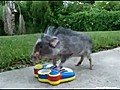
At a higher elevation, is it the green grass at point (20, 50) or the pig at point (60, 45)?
the pig at point (60, 45)

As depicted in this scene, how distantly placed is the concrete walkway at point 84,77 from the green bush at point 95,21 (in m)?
5.85

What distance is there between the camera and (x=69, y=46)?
13.9 ft

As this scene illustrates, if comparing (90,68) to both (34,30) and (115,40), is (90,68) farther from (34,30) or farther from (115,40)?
(34,30)

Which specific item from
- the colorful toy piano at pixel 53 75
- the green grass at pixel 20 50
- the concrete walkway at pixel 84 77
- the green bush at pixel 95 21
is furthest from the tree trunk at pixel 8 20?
the colorful toy piano at pixel 53 75

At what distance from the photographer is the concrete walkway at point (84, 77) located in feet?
13.3

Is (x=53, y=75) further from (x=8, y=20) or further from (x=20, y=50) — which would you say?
(x=8, y=20)

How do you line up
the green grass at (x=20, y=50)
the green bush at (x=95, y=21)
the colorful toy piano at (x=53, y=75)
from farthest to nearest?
the green bush at (x=95, y=21) < the green grass at (x=20, y=50) < the colorful toy piano at (x=53, y=75)

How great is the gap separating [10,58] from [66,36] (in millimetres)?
1472

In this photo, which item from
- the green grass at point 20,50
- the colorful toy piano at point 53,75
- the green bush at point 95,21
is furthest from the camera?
the green bush at point 95,21

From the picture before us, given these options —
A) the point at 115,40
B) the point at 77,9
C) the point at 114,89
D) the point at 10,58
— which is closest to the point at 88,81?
the point at 114,89

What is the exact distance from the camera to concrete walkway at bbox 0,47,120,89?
159 inches

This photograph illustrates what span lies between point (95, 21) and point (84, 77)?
280 inches

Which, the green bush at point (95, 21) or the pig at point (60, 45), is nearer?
the pig at point (60, 45)

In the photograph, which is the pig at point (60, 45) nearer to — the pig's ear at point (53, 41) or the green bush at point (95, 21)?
the pig's ear at point (53, 41)
